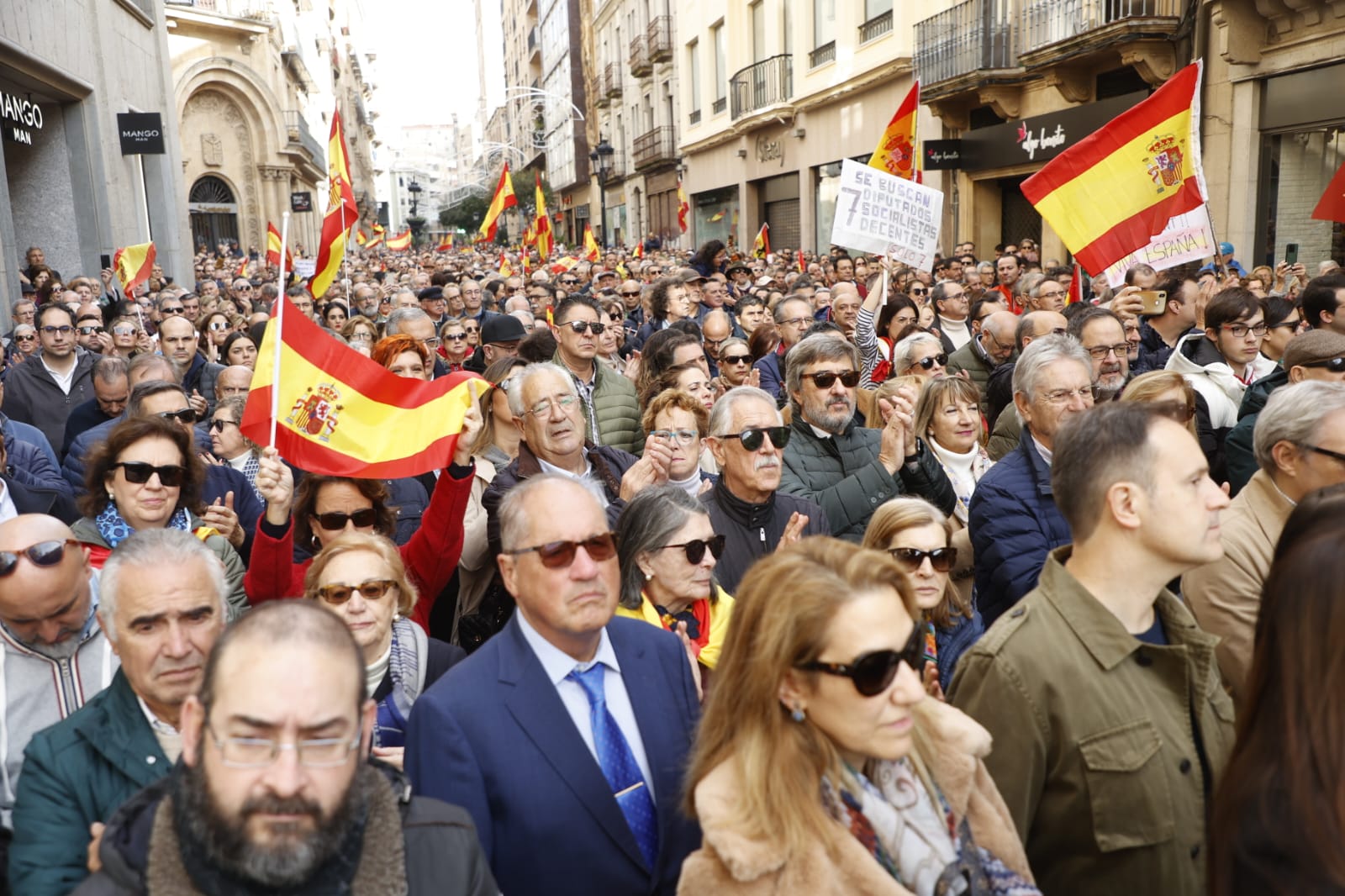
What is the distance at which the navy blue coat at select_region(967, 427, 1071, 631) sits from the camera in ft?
12.9

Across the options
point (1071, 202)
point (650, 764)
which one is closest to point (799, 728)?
point (650, 764)

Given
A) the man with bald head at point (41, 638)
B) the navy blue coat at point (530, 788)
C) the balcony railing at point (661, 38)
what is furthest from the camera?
the balcony railing at point (661, 38)

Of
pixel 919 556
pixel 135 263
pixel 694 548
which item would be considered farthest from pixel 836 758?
pixel 135 263

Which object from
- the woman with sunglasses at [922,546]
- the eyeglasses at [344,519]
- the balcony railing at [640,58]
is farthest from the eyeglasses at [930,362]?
the balcony railing at [640,58]

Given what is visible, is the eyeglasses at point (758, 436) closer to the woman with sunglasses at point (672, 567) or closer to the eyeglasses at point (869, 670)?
the woman with sunglasses at point (672, 567)

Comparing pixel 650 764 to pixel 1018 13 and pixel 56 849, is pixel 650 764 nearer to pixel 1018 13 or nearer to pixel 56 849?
pixel 56 849

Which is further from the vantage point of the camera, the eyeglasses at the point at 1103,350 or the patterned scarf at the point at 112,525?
the eyeglasses at the point at 1103,350

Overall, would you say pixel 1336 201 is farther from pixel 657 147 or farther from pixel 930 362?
pixel 657 147

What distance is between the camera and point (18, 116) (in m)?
15.0

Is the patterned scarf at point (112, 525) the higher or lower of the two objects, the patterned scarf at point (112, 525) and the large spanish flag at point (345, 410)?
the lower

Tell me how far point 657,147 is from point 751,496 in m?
37.5

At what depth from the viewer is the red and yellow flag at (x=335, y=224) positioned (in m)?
8.93

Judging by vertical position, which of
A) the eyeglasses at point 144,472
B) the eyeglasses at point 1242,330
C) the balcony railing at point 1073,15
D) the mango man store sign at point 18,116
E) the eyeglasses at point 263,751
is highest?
the balcony railing at point 1073,15

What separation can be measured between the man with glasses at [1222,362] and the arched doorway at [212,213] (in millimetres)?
40594
